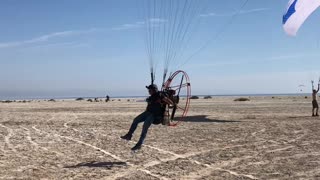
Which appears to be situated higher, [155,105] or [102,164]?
[155,105]

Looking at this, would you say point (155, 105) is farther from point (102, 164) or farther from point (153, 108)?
point (102, 164)

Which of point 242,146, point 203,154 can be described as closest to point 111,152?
point 203,154

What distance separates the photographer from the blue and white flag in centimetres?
1412

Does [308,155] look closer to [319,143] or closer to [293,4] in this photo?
[319,143]

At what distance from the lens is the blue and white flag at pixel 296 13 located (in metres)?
14.1

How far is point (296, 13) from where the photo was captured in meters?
14.7

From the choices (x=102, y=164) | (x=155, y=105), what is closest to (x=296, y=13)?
(x=155, y=105)

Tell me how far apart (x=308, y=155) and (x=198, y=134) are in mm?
5674

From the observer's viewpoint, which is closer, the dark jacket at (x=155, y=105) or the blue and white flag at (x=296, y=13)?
the dark jacket at (x=155, y=105)

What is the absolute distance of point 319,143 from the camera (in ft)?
46.2

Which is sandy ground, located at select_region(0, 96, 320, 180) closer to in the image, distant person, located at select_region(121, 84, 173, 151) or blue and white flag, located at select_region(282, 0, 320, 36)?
distant person, located at select_region(121, 84, 173, 151)

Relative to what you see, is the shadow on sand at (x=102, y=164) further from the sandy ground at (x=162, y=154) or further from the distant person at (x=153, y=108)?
the distant person at (x=153, y=108)

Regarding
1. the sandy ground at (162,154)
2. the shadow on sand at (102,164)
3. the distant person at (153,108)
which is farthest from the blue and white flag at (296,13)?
the shadow on sand at (102,164)

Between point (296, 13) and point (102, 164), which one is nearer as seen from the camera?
point (102, 164)
